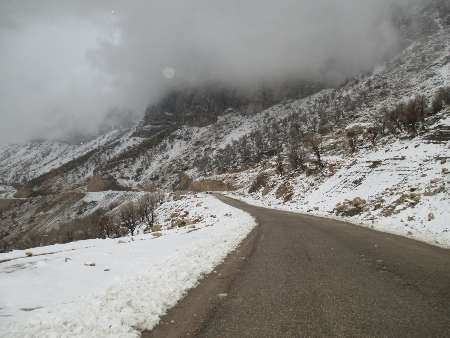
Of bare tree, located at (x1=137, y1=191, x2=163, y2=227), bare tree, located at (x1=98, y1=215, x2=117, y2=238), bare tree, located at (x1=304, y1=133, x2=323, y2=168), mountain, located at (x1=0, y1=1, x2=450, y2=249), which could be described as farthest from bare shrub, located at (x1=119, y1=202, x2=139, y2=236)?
bare tree, located at (x1=304, y1=133, x2=323, y2=168)

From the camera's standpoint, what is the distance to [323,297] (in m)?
6.53

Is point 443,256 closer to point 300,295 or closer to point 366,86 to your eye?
point 300,295

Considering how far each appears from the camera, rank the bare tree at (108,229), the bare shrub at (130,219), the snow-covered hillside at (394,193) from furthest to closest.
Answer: the bare tree at (108,229) < the bare shrub at (130,219) < the snow-covered hillside at (394,193)

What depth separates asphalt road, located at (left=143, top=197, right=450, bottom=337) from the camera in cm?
518

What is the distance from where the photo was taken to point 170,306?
270 inches

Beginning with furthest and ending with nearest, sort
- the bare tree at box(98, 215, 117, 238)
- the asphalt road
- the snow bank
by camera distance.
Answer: the bare tree at box(98, 215, 117, 238)
the snow bank
the asphalt road

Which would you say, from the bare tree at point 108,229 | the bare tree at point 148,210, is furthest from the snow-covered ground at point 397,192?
the bare tree at point 108,229

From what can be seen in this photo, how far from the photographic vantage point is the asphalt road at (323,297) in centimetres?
518

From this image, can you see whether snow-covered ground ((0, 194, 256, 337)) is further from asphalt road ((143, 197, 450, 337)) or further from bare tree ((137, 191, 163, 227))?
bare tree ((137, 191, 163, 227))

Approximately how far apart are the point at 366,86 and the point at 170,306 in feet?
594

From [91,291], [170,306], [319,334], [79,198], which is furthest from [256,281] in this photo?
[79,198]

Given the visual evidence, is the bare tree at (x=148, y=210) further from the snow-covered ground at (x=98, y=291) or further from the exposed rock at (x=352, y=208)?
the snow-covered ground at (x=98, y=291)

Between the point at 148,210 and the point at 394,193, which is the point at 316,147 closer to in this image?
the point at 394,193

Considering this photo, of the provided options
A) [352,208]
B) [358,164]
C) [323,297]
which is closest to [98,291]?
[323,297]
